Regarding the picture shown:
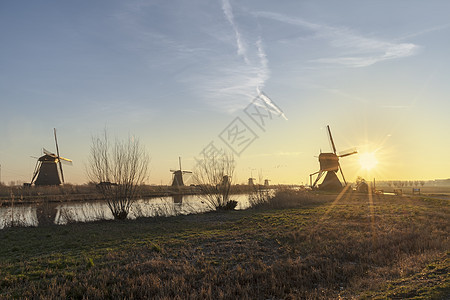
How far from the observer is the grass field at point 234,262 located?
604cm

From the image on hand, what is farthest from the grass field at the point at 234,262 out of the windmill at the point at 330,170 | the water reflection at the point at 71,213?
the windmill at the point at 330,170

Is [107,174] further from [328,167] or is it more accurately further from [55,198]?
[328,167]

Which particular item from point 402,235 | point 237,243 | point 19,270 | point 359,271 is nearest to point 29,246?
point 19,270

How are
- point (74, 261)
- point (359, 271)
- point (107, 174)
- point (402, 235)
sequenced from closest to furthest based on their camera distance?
point (359, 271), point (74, 261), point (402, 235), point (107, 174)

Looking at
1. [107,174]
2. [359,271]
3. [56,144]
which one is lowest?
[359,271]

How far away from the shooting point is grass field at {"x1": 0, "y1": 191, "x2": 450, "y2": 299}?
19.8 ft

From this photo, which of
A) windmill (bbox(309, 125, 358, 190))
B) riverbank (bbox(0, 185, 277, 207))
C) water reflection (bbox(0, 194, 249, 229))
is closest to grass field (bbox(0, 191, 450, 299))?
water reflection (bbox(0, 194, 249, 229))

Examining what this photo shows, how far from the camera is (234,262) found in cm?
795

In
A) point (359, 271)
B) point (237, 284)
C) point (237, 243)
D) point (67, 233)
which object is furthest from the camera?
point (67, 233)

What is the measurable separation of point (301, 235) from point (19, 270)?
8.77m

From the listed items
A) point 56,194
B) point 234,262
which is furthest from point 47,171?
point 234,262

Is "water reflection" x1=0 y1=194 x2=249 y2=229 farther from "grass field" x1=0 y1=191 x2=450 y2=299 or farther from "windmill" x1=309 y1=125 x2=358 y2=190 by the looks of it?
"windmill" x1=309 y1=125 x2=358 y2=190

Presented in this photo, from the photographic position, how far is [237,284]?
625 cm

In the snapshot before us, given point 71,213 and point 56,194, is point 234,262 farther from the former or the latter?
point 56,194
